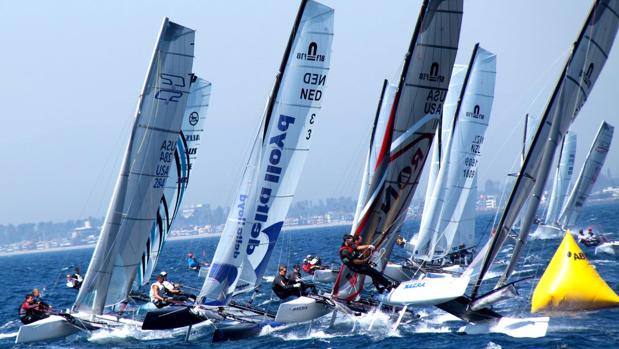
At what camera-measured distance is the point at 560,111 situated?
18.4m

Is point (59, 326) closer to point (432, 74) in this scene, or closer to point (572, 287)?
point (432, 74)

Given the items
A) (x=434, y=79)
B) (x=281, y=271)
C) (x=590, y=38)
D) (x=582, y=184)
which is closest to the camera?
(x=590, y=38)

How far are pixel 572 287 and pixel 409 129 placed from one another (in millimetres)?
4862

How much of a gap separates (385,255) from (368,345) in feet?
8.67

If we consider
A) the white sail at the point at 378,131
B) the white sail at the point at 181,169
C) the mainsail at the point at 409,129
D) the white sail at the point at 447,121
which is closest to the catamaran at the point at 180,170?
the white sail at the point at 181,169

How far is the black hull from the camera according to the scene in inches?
784

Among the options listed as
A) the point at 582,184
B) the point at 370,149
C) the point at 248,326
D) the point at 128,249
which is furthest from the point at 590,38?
the point at 582,184

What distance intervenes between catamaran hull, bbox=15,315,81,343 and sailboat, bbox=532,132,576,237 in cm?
3431

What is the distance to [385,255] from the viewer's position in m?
21.0

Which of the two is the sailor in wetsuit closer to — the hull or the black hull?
the black hull

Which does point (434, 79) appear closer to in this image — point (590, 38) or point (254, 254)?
point (590, 38)

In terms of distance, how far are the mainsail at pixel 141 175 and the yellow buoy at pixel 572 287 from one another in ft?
30.4

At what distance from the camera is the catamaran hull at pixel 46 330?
20141mm

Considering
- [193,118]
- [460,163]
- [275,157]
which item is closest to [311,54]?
[275,157]
